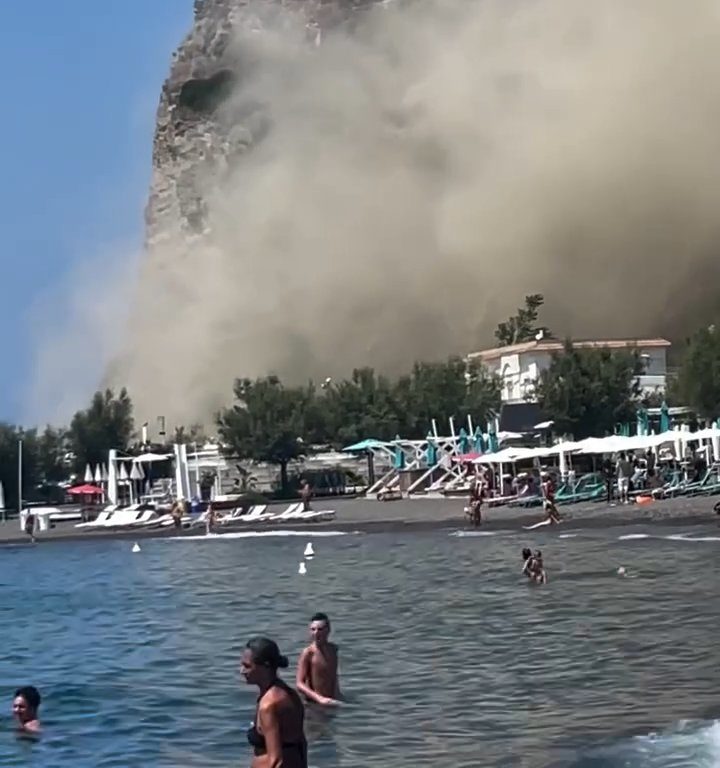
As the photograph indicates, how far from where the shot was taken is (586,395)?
201 feet

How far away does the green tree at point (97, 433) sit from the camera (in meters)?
Answer: 82.9

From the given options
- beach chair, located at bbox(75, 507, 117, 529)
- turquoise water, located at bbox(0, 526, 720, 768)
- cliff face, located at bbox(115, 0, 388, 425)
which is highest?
cliff face, located at bbox(115, 0, 388, 425)

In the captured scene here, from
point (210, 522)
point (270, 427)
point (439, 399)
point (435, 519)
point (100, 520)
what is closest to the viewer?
point (435, 519)

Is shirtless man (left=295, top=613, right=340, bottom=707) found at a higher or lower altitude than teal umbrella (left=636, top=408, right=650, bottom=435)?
lower

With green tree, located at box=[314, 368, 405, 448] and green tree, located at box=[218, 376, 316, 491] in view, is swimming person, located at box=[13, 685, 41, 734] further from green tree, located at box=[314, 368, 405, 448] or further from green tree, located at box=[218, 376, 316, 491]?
green tree, located at box=[314, 368, 405, 448]

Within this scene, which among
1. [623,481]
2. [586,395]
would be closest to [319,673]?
[623,481]

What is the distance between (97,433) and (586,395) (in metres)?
30.8

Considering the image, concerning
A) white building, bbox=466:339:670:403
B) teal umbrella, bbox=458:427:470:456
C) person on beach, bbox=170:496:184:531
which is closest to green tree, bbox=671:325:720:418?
teal umbrella, bbox=458:427:470:456

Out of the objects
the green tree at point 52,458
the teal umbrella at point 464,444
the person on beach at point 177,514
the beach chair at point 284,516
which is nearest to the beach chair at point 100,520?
the person on beach at point 177,514

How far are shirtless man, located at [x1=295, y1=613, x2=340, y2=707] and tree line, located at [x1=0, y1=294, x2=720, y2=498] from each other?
44.8 meters

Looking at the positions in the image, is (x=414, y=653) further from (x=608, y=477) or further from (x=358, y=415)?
(x=358, y=415)

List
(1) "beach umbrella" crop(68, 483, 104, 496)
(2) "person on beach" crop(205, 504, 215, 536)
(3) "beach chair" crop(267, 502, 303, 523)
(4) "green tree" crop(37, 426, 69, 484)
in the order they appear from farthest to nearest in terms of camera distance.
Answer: (4) "green tree" crop(37, 426, 69, 484)
(1) "beach umbrella" crop(68, 483, 104, 496)
(3) "beach chair" crop(267, 502, 303, 523)
(2) "person on beach" crop(205, 504, 215, 536)

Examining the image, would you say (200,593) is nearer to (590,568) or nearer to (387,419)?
(590,568)

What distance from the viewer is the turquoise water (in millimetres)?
14055
